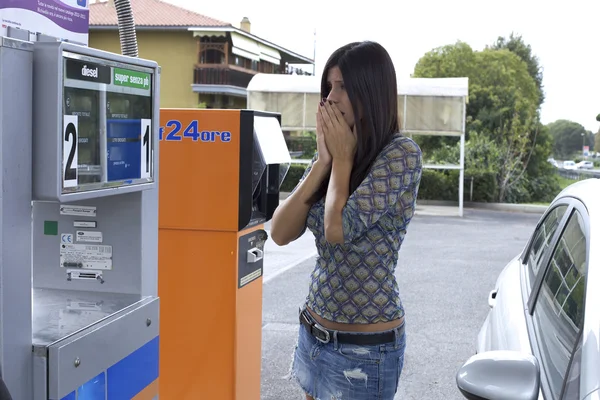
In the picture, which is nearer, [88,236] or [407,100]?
[88,236]

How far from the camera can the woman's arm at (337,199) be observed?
247 centimetres

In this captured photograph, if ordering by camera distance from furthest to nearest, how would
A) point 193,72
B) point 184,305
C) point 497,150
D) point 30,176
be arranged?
point 193,72 → point 497,150 → point 184,305 → point 30,176

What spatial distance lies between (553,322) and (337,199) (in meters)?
0.82

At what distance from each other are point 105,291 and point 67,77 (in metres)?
0.90

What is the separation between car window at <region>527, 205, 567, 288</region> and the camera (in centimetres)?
325

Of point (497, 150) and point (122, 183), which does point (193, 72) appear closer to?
point (497, 150)

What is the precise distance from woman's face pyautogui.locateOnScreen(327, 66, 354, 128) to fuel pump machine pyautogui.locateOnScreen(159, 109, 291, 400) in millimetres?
1206

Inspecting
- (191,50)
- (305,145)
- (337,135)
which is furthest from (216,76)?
(337,135)

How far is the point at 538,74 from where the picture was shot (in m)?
57.6

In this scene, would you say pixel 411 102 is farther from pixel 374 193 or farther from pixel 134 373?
pixel 134 373

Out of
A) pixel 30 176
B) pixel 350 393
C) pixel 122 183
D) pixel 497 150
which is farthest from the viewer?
pixel 497 150

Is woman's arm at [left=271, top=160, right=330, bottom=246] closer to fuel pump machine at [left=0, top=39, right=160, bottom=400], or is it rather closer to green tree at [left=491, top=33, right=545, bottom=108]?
fuel pump machine at [left=0, top=39, right=160, bottom=400]

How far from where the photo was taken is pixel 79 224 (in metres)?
2.62

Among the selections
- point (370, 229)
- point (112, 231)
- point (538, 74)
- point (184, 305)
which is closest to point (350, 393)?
point (370, 229)
